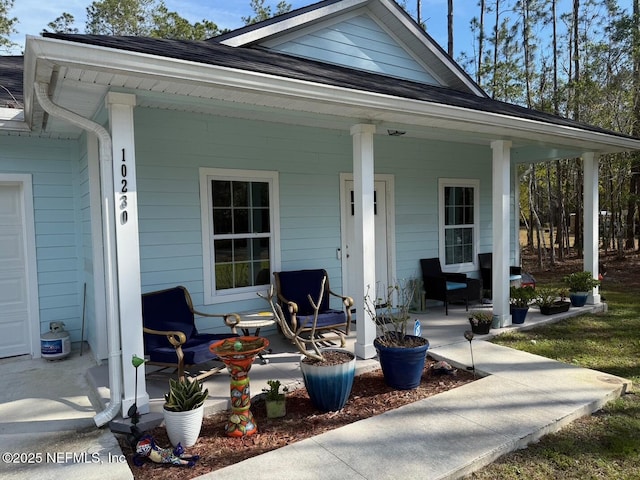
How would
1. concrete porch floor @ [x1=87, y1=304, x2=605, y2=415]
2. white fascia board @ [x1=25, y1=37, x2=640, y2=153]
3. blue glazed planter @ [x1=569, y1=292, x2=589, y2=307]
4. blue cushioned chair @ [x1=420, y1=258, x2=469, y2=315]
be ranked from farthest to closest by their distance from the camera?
blue glazed planter @ [x1=569, y1=292, x2=589, y2=307]
blue cushioned chair @ [x1=420, y1=258, x2=469, y2=315]
concrete porch floor @ [x1=87, y1=304, x2=605, y2=415]
white fascia board @ [x1=25, y1=37, x2=640, y2=153]

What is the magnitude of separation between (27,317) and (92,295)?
95 cm

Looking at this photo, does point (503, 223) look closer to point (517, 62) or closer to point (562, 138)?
point (562, 138)

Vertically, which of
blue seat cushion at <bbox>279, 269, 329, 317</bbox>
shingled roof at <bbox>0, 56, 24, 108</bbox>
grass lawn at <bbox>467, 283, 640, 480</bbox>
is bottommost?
grass lawn at <bbox>467, 283, 640, 480</bbox>

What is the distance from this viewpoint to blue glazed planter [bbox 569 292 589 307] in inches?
257

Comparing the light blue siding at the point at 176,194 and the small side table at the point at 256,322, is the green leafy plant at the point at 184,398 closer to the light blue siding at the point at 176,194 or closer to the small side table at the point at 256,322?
the small side table at the point at 256,322

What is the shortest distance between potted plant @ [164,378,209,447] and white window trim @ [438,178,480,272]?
504 cm

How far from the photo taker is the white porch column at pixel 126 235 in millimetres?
3059

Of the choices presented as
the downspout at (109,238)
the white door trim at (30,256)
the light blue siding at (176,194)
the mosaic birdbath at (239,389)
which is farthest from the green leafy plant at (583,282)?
the white door trim at (30,256)

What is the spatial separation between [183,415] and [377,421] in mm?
1380

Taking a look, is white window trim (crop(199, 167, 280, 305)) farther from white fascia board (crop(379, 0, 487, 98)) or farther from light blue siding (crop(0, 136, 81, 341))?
white fascia board (crop(379, 0, 487, 98))

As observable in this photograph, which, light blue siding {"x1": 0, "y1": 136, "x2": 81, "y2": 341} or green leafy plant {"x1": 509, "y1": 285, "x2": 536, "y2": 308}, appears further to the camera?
green leafy plant {"x1": 509, "y1": 285, "x2": 536, "y2": 308}

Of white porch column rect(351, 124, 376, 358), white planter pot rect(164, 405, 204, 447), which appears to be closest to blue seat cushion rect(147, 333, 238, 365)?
white planter pot rect(164, 405, 204, 447)

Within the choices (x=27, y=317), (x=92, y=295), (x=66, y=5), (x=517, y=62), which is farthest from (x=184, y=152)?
(x=66, y=5)

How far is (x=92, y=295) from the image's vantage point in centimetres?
457
